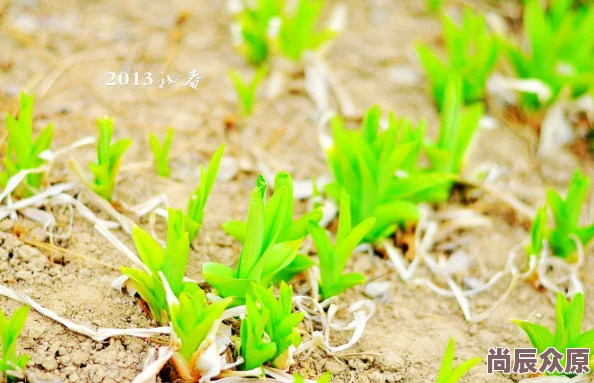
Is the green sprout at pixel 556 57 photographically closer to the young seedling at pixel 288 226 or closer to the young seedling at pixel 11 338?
the young seedling at pixel 288 226

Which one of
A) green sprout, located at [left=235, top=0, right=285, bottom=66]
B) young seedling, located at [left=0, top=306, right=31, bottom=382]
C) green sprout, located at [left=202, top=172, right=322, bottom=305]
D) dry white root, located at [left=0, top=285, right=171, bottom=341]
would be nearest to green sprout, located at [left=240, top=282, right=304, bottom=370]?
green sprout, located at [left=202, top=172, right=322, bottom=305]

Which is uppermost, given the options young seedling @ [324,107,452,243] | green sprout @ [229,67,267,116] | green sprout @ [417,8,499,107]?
green sprout @ [417,8,499,107]

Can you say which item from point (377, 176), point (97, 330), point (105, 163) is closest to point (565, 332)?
point (377, 176)

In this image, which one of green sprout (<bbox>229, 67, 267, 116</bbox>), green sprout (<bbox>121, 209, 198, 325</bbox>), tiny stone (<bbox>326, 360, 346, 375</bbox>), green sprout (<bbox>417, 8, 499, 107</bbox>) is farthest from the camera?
green sprout (<bbox>417, 8, 499, 107</bbox>)

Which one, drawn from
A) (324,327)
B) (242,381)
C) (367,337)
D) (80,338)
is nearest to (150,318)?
(80,338)

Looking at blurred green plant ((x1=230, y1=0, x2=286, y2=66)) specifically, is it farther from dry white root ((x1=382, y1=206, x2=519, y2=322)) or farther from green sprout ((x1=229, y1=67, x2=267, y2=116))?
dry white root ((x1=382, y1=206, x2=519, y2=322))

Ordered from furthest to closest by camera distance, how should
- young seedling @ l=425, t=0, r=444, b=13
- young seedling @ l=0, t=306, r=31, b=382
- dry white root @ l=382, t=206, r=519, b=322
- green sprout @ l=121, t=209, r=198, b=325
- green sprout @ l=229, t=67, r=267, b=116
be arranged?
young seedling @ l=425, t=0, r=444, b=13 < green sprout @ l=229, t=67, r=267, b=116 < dry white root @ l=382, t=206, r=519, b=322 < green sprout @ l=121, t=209, r=198, b=325 < young seedling @ l=0, t=306, r=31, b=382

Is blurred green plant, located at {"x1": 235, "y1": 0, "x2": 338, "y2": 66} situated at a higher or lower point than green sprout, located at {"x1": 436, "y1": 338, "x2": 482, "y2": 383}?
higher
